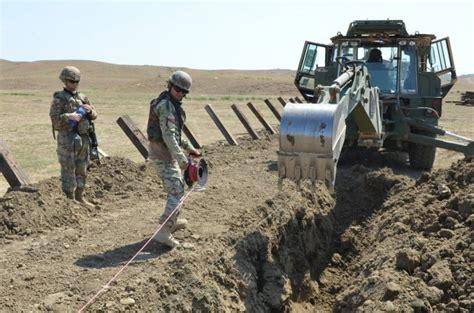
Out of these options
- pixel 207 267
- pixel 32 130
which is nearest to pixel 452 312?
pixel 207 267

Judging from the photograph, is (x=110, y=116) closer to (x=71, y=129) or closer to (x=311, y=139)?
(x=71, y=129)

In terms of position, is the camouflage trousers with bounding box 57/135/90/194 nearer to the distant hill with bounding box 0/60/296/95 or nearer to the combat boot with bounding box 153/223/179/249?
the combat boot with bounding box 153/223/179/249

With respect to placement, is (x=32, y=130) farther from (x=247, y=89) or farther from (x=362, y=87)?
(x=247, y=89)

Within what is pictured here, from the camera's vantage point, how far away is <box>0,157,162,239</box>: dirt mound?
275 inches

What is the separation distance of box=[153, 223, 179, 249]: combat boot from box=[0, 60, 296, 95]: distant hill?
4992 cm

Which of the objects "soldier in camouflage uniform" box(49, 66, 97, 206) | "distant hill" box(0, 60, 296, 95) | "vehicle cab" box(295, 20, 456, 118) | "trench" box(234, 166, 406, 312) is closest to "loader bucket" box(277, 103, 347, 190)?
"trench" box(234, 166, 406, 312)

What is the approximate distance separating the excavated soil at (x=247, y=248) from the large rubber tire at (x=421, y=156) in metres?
2.51


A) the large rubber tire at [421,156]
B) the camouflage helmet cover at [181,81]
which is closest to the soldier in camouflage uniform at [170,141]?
the camouflage helmet cover at [181,81]

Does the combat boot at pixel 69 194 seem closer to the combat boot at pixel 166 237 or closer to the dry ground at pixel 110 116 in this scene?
the combat boot at pixel 166 237

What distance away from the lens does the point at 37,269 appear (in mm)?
5703

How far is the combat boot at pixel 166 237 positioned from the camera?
20.6 feet

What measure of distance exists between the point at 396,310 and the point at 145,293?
6.81 ft

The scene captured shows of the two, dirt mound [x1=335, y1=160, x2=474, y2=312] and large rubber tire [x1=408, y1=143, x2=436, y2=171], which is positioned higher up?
dirt mound [x1=335, y1=160, x2=474, y2=312]

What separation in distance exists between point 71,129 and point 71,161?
1.40ft
